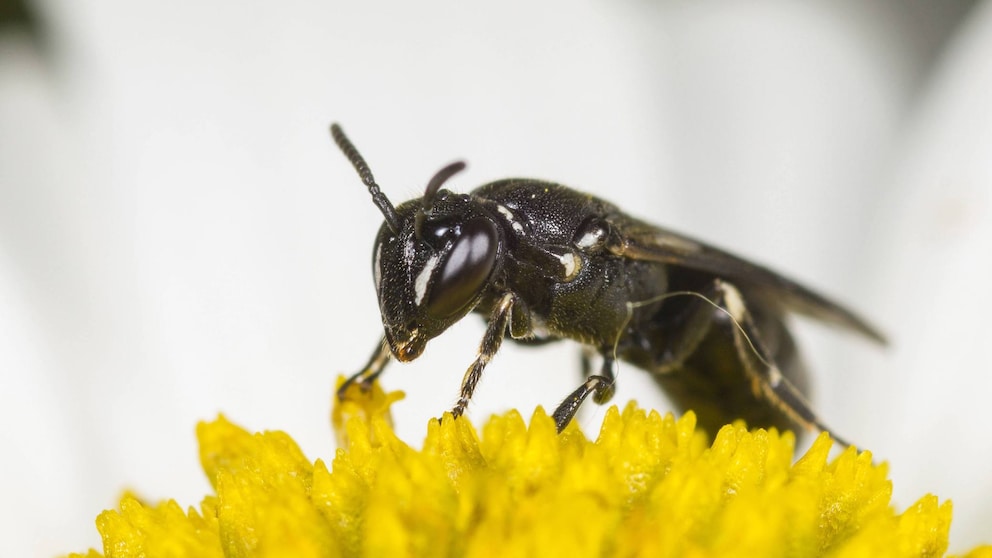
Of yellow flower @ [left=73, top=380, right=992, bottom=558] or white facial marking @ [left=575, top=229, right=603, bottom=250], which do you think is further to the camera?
white facial marking @ [left=575, top=229, right=603, bottom=250]

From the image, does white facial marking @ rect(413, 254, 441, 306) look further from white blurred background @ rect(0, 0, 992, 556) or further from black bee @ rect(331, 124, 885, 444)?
white blurred background @ rect(0, 0, 992, 556)

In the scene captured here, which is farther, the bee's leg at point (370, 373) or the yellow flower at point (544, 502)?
the bee's leg at point (370, 373)

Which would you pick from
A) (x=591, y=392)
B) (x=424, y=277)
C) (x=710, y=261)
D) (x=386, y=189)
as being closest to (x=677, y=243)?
(x=710, y=261)

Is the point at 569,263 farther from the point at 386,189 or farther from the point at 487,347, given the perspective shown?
the point at 386,189

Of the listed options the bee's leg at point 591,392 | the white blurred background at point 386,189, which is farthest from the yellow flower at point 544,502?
the white blurred background at point 386,189

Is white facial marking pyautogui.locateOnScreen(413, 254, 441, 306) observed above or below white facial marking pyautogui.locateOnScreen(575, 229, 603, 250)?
below

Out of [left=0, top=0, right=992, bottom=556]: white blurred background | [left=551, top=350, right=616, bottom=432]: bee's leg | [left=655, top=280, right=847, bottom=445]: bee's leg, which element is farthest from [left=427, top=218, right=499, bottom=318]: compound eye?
[left=0, top=0, right=992, bottom=556]: white blurred background

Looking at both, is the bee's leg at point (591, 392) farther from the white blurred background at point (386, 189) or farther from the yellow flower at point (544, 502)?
the white blurred background at point (386, 189)
